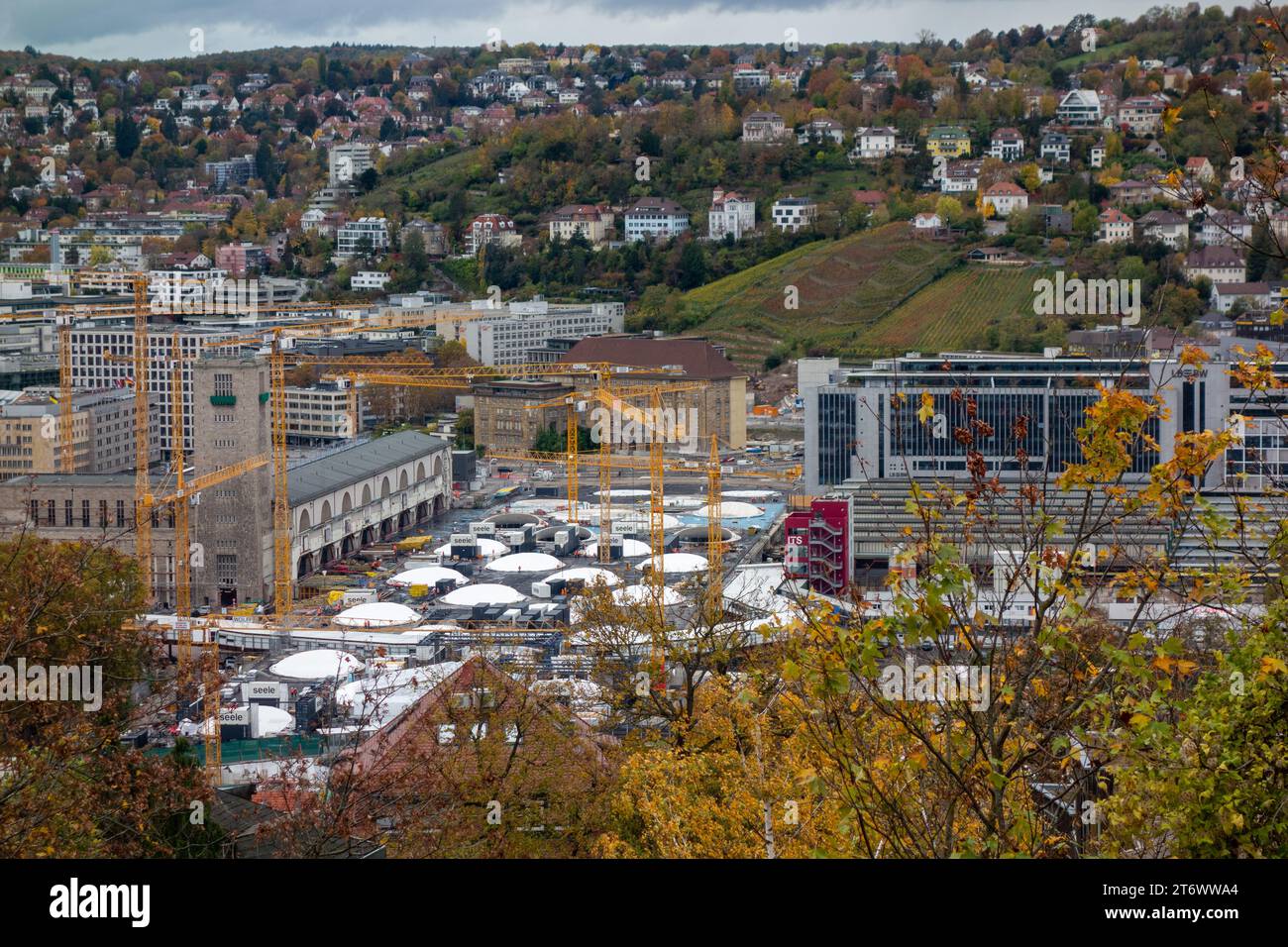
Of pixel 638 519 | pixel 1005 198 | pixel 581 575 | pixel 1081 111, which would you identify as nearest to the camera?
pixel 581 575

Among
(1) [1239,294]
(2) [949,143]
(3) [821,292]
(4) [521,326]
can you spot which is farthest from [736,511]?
(2) [949,143]

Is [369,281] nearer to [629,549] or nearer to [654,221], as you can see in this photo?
[654,221]

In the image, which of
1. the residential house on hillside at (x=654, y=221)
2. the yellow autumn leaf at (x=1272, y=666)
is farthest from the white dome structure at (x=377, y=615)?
the residential house on hillside at (x=654, y=221)

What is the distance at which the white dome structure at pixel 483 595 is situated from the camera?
12938 millimetres

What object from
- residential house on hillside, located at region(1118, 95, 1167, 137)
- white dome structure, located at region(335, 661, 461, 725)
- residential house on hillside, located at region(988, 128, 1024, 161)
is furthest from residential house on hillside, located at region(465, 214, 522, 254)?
white dome structure, located at region(335, 661, 461, 725)

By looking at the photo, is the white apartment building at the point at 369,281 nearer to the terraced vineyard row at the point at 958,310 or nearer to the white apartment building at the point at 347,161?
the white apartment building at the point at 347,161

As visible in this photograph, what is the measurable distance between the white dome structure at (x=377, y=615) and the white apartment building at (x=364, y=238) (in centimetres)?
2016

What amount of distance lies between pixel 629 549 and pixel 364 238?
720 inches

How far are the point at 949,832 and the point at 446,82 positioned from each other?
1725 inches

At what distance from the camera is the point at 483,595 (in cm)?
1309

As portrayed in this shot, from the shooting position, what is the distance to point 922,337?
2267 centimetres

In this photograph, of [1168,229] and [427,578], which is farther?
[1168,229]
